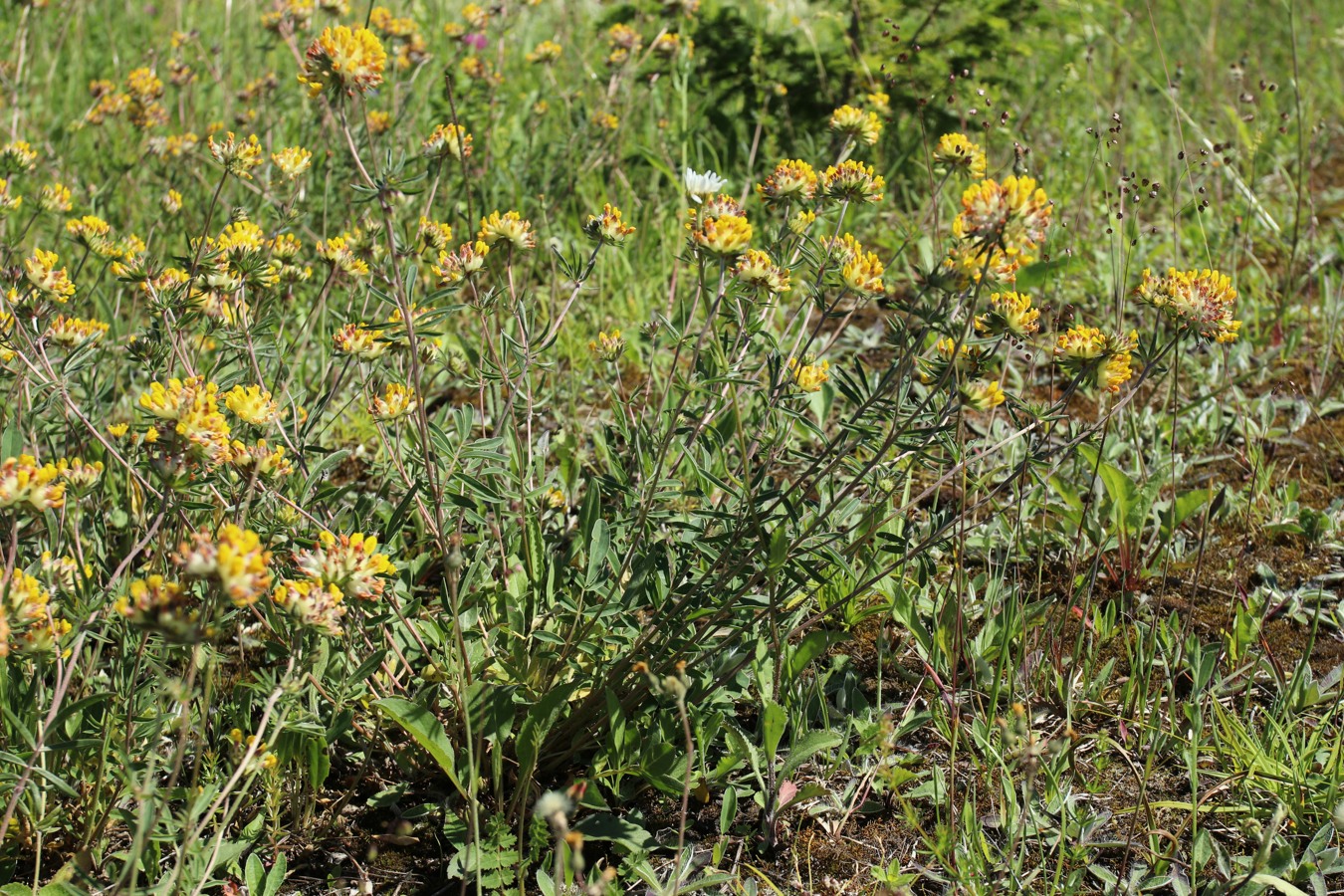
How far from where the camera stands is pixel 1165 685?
6.63 feet

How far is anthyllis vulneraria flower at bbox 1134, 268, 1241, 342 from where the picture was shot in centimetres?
166

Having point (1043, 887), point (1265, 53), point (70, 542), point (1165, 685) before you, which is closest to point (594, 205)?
point (70, 542)

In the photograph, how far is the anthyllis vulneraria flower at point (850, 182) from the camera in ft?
5.94

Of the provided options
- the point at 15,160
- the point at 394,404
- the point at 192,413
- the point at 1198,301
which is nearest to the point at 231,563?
the point at 192,413

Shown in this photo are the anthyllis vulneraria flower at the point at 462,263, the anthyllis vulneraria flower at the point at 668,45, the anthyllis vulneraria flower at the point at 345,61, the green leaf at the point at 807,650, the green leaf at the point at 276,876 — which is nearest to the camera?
the anthyllis vulneraria flower at the point at 345,61

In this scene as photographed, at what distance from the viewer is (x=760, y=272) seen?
1728 millimetres

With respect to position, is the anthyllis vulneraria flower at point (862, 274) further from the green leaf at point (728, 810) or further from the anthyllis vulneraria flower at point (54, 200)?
the anthyllis vulneraria flower at point (54, 200)

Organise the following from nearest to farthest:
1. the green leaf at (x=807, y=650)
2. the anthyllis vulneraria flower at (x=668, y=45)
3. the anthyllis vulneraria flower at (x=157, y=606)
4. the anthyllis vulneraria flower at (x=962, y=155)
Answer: the anthyllis vulneraria flower at (x=157, y=606) < the anthyllis vulneraria flower at (x=962, y=155) < the green leaf at (x=807, y=650) < the anthyllis vulneraria flower at (x=668, y=45)

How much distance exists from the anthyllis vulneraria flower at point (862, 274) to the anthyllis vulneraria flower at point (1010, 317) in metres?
0.17

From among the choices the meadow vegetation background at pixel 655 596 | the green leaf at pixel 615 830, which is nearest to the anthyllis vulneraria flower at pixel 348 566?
the meadow vegetation background at pixel 655 596

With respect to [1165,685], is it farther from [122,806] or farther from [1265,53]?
[1265,53]

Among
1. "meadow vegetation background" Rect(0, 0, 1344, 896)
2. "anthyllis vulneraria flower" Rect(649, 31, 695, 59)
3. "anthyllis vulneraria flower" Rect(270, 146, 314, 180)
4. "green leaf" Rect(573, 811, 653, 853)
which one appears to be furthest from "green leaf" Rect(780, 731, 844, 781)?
"anthyllis vulneraria flower" Rect(649, 31, 695, 59)

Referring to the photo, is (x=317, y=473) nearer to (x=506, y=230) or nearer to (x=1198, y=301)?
(x=506, y=230)

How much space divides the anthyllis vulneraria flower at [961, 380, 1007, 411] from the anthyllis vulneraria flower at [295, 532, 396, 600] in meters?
0.85
